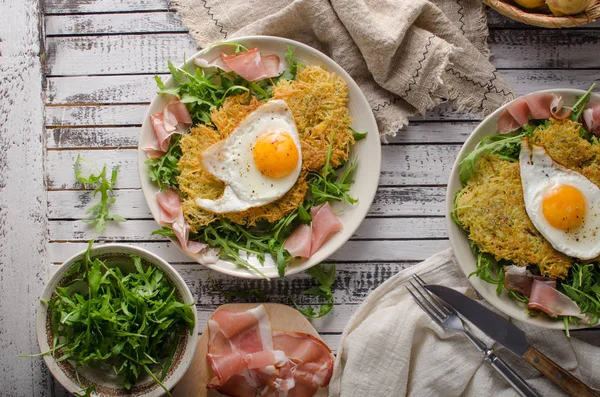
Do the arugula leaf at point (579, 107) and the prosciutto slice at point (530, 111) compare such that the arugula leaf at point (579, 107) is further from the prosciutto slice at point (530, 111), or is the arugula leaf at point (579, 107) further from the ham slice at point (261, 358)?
the ham slice at point (261, 358)

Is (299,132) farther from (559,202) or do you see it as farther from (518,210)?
(559,202)

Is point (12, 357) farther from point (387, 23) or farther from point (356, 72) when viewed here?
point (387, 23)

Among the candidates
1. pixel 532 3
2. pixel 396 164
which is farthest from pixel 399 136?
pixel 532 3

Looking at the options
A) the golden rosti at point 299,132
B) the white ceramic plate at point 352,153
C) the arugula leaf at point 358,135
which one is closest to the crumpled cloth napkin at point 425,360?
the white ceramic plate at point 352,153

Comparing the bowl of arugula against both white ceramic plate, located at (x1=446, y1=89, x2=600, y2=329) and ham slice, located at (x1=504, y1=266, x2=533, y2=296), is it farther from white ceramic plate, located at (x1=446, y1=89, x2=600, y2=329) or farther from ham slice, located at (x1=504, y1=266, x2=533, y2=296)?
ham slice, located at (x1=504, y1=266, x2=533, y2=296)

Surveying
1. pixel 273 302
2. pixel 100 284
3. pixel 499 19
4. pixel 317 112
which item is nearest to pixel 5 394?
pixel 100 284

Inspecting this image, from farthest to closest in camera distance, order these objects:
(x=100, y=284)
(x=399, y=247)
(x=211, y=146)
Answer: (x=399, y=247) → (x=211, y=146) → (x=100, y=284)
